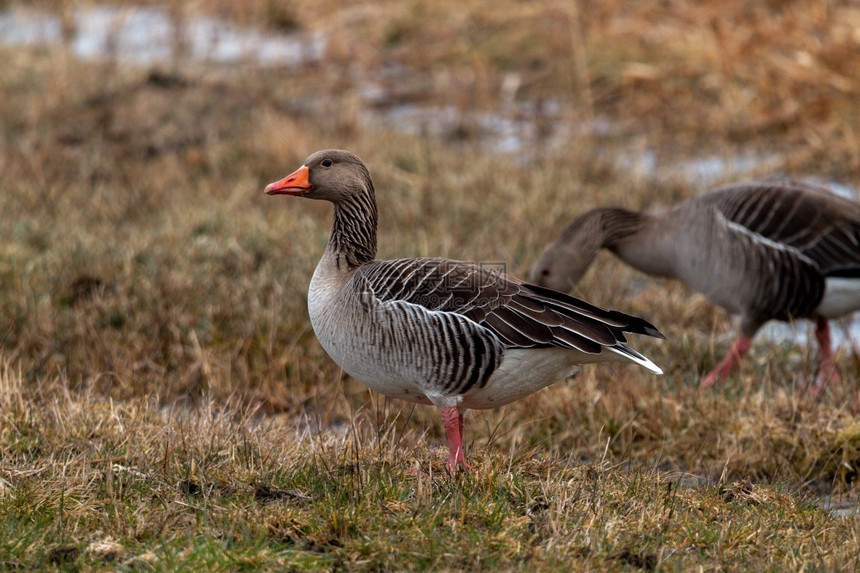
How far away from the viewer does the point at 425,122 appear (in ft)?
38.5

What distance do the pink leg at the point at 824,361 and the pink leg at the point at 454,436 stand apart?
97.9 inches

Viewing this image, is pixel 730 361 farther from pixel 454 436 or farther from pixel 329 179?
pixel 329 179

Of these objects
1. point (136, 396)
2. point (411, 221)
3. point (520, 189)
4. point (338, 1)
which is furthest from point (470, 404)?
point (338, 1)

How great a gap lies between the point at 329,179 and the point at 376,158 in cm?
513

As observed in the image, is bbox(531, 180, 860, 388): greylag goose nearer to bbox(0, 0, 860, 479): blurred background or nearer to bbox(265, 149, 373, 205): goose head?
bbox(0, 0, 860, 479): blurred background

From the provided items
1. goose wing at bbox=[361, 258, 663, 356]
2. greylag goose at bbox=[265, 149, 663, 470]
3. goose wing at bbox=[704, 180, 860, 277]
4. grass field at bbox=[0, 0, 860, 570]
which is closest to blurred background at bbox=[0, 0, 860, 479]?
grass field at bbox=[0, 0, 860, 570]

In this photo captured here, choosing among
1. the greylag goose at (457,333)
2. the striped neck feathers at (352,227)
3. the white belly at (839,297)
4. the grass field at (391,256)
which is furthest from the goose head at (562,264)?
the greylag goose at (457,333)

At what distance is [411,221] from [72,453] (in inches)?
194

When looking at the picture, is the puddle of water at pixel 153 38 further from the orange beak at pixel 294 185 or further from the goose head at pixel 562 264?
the orange beak at pixel 294 185

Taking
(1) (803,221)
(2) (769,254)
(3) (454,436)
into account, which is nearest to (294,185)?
(3) (454,436)

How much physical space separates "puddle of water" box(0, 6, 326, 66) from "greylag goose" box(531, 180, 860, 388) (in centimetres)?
810

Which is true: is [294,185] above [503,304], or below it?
above

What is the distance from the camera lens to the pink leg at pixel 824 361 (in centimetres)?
636

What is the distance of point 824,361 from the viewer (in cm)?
684
